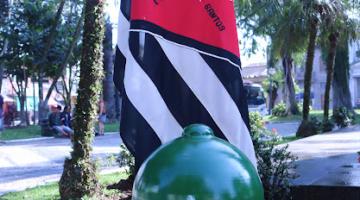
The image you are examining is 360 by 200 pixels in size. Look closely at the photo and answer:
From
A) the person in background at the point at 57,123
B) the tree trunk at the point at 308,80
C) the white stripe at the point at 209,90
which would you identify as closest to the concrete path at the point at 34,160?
the person in background at the point at 57,123

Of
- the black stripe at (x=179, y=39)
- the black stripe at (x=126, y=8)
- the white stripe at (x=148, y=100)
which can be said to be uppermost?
the black stripe at (x=126, y=8)

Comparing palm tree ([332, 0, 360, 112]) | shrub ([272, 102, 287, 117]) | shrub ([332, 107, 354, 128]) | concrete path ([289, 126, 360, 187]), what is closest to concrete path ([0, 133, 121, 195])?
concrete path ([289, 126, 360, 187])

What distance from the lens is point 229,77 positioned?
4148 mm

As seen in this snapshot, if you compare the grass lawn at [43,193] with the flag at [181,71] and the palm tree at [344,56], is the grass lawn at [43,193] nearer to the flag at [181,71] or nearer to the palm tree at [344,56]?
the flag at [181,71]

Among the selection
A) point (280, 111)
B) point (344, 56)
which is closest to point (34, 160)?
point (344, 56)

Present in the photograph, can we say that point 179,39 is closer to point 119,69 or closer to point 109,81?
point 119,69

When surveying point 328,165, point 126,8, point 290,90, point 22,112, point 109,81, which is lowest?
point 22,112

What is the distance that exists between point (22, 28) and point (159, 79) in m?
22.9

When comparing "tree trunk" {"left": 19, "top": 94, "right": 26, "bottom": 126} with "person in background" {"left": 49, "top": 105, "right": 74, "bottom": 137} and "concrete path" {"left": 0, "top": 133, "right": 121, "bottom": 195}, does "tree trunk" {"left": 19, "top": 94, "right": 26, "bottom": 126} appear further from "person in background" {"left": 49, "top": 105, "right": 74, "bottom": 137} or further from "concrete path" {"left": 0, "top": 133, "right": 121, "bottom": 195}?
"concrete path" {"left": 0, "top": 133, "right": 121, "bottom": 195}

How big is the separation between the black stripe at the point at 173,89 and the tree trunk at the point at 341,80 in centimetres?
2185

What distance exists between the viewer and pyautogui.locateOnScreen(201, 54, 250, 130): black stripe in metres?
4.12

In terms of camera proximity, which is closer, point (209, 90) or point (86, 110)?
point (209, 90)

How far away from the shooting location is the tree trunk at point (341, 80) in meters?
25.8

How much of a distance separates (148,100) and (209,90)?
1.54 ft
